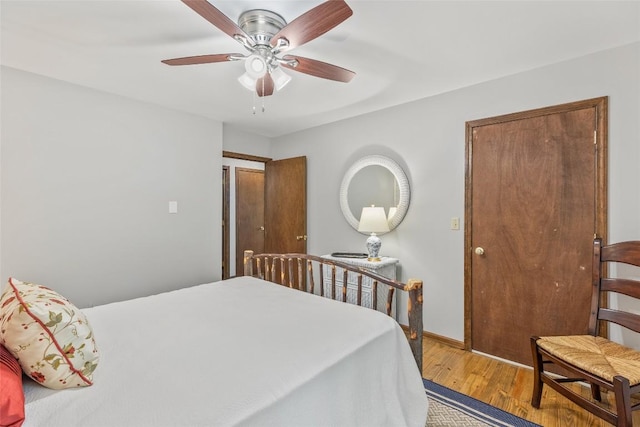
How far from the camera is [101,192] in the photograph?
2.76 m

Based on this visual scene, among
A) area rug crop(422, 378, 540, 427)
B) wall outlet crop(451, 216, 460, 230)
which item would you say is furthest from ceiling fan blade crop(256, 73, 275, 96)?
area rug crop(422, 378, 540, 427)

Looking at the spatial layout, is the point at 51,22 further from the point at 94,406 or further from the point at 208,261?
the point at 208,261

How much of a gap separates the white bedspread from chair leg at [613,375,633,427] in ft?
2.92

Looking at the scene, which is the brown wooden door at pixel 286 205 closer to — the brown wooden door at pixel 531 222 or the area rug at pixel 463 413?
the brown wooden door at pixel 531 222

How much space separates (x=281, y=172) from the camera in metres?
4.27

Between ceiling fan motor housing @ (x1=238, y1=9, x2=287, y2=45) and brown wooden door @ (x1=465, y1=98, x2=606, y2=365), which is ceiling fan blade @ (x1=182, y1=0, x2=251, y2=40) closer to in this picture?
ceiling fan motor housing @ (x1=238, y1=9, x2=287, y2=45)

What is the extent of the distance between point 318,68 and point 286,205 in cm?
248

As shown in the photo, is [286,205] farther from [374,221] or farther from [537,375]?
[537,375]

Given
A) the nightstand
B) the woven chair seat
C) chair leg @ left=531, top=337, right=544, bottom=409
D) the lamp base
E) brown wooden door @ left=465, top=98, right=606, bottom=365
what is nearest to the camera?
the woven chair seat

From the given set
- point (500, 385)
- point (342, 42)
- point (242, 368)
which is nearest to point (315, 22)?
point (342, 42)

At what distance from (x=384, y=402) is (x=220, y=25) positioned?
1870 millimetres

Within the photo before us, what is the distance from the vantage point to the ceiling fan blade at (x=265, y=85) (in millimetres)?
2010

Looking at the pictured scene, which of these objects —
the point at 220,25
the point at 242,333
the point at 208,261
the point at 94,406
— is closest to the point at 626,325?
the point at 242,333

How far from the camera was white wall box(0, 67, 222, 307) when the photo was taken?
238 centimetres
